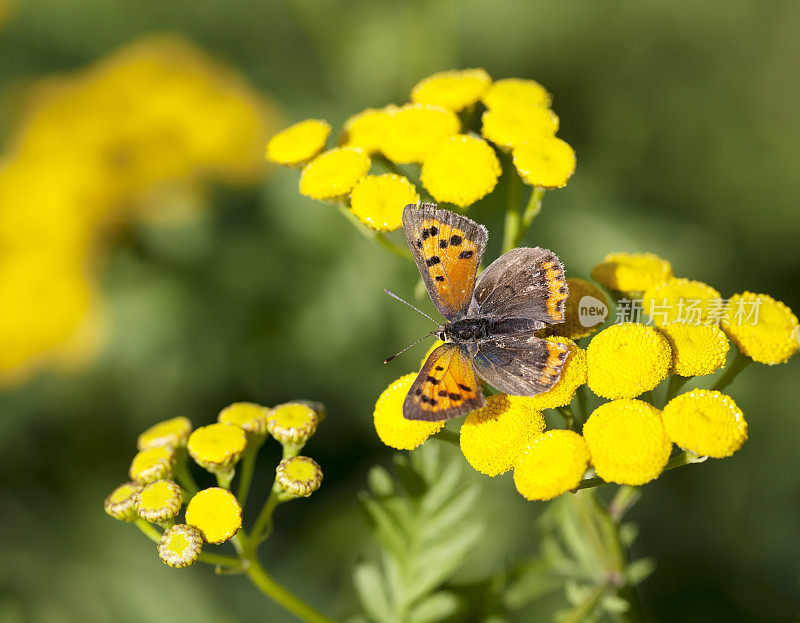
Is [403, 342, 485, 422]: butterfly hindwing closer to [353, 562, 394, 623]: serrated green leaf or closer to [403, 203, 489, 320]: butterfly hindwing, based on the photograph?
[403, 203, 489, 320]: butterfly hindwing

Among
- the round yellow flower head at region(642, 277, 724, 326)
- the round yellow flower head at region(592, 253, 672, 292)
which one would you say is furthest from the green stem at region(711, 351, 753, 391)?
the round yellow flower head at region(592, 253, 672, 292)

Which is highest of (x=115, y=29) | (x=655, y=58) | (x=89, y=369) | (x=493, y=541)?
(x=655, y=58)

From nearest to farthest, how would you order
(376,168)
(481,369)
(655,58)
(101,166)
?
(481,369)
(376,168)
(101,166)
(655,58)

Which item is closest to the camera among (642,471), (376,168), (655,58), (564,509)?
(642,471)

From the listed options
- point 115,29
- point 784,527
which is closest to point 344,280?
point 784,527

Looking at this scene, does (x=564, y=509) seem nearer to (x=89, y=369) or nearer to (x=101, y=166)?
(x=89, y=369)

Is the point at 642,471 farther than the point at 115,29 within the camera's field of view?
No
